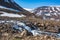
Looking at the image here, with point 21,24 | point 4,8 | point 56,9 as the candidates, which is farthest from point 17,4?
point 21,24

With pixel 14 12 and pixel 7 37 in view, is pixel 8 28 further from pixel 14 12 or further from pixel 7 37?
pixel 14 12

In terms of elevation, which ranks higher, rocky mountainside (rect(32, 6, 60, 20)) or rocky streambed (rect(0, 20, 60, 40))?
rocky mountainside (rect(32, 6, 60, 20))

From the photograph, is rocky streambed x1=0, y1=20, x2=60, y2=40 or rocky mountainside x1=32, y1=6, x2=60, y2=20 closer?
rocky streambed x1=0, y1=20, x2=60, y2=40

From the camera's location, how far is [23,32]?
3.48 meters

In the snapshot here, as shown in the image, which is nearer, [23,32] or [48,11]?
[23,32]

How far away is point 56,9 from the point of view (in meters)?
6.36

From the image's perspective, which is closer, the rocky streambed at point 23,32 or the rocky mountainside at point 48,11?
the rocky streambed at point 23,32

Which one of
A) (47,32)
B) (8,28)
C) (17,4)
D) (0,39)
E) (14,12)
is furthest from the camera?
(17,4)

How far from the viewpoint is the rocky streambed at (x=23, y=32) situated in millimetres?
3366

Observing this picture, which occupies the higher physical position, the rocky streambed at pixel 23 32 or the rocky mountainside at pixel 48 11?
the rocky mountainside at pixel 48 11

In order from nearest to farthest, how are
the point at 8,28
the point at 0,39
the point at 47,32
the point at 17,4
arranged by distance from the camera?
the point at 0,39 < the point at 8,28 < the point at 47,32 < the point at 17,4

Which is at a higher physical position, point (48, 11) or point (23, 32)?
point (48, 11)

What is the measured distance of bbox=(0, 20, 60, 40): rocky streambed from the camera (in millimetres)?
3366

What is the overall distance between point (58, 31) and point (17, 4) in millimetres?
2261
